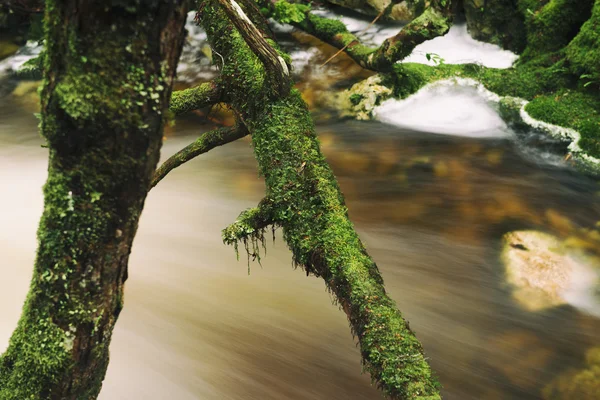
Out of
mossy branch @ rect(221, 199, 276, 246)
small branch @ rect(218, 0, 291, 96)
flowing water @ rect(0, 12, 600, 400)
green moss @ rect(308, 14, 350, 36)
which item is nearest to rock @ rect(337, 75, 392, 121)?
flowing water @ rect(0, 12, 600, 400)

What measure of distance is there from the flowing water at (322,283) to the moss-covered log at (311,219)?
84.6 inches

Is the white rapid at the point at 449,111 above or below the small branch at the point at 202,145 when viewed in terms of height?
below

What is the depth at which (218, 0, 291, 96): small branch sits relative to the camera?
2.37m

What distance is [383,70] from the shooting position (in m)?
7.88

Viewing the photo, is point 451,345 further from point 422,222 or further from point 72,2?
point 72,2

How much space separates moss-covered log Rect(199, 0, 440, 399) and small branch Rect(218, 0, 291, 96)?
105mm

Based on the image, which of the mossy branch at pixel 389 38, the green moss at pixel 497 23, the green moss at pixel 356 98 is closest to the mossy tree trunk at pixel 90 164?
the mossy branch at pixel 389 38

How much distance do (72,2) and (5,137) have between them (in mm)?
8257

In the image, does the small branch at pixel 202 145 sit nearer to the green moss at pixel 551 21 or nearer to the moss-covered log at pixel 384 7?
the green moss at pixel 551 21

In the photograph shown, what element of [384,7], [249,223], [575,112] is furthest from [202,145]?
[384,7]

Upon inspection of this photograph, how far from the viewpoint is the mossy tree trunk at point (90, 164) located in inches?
48.4

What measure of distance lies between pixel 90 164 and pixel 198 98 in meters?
1.93

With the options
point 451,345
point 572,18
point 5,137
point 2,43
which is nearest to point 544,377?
point 451,345

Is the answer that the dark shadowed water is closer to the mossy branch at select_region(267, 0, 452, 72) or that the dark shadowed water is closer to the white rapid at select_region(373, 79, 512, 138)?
the white rapid at select_region(373, 79, 512, 138)
